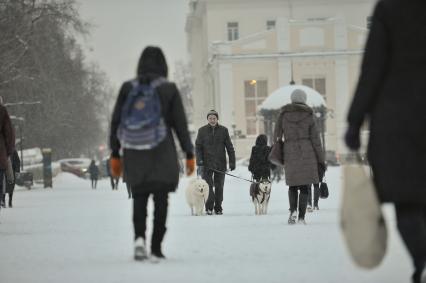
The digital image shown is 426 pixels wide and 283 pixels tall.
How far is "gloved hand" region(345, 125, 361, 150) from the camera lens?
6.79 meters

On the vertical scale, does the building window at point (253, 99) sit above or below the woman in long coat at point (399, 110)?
below

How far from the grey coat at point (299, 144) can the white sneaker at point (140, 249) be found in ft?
15.5

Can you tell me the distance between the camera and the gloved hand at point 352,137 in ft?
22.3

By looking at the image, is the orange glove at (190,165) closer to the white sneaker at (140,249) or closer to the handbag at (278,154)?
the white sneaker at (140,249)

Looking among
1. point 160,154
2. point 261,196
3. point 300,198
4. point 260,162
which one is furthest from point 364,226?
point 260,162

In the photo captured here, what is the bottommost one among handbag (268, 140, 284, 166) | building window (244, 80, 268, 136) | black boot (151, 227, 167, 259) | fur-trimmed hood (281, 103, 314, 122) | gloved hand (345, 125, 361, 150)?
building window (244, 80, 268, 136)

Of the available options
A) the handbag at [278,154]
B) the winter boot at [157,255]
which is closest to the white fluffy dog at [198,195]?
the handbag at [278,154]

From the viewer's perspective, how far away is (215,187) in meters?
18.2

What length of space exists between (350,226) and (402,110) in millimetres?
788

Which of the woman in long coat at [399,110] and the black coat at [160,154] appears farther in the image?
the black coat at [160,154]

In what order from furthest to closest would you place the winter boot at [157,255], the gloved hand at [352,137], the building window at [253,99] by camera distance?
the building window at [253,99], the winter boot at [157,255], the gloved hand at [352,137]

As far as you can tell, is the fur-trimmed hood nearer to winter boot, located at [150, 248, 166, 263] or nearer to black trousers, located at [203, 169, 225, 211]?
black trousers, located at [203, 169, 225, 211]

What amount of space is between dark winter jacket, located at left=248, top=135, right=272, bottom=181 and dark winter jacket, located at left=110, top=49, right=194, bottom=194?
30.5ft

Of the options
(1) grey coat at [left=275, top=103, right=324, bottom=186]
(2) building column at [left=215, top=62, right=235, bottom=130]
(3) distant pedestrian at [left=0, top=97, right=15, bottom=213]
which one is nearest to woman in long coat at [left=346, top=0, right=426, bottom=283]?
(1) grey coat at [left=275, top=103, right=324, bottom=186]
